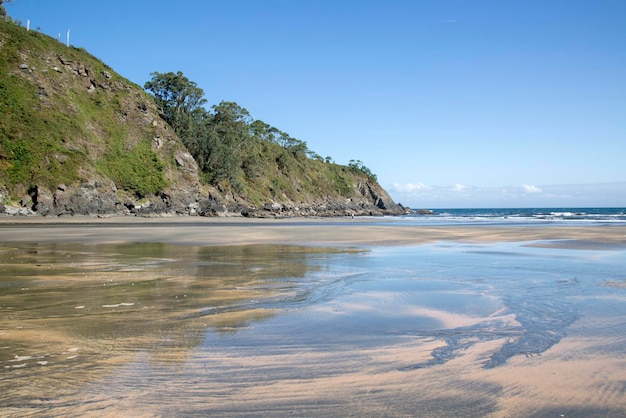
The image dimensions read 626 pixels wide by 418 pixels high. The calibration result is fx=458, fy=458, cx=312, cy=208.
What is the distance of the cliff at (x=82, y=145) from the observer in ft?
150

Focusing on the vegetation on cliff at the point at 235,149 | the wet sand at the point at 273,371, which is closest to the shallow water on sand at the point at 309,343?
the wet sand at the point at 273,371

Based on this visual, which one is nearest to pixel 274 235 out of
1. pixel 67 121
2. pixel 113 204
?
pixel 113 204

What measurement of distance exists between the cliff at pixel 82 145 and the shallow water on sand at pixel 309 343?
1502 inches

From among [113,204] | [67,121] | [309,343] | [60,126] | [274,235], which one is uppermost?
[67,121]

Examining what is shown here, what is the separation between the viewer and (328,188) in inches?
4899

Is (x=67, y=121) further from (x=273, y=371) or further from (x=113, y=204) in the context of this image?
(x=273, y=371)

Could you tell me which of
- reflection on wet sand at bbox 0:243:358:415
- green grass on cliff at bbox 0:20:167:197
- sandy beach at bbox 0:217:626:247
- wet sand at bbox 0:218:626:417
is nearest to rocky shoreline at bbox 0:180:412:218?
green grass on cliff at bbox 0:20:167:197

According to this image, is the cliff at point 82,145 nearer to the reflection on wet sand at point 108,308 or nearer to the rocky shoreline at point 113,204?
the rocky shoreline at point 113,204

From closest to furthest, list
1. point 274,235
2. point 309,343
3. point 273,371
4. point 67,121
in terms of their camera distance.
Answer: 1. point 273,371
2. point 309,343
3. point 274,235
4. point 67,121

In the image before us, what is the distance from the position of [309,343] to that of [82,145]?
181ft

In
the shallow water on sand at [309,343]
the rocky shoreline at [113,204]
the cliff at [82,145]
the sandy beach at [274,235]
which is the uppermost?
the cliff at [82,145]

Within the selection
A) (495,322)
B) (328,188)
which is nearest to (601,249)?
(495,322)

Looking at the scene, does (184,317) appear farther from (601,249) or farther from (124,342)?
(601,249)

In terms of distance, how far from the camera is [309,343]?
19.4 ft
